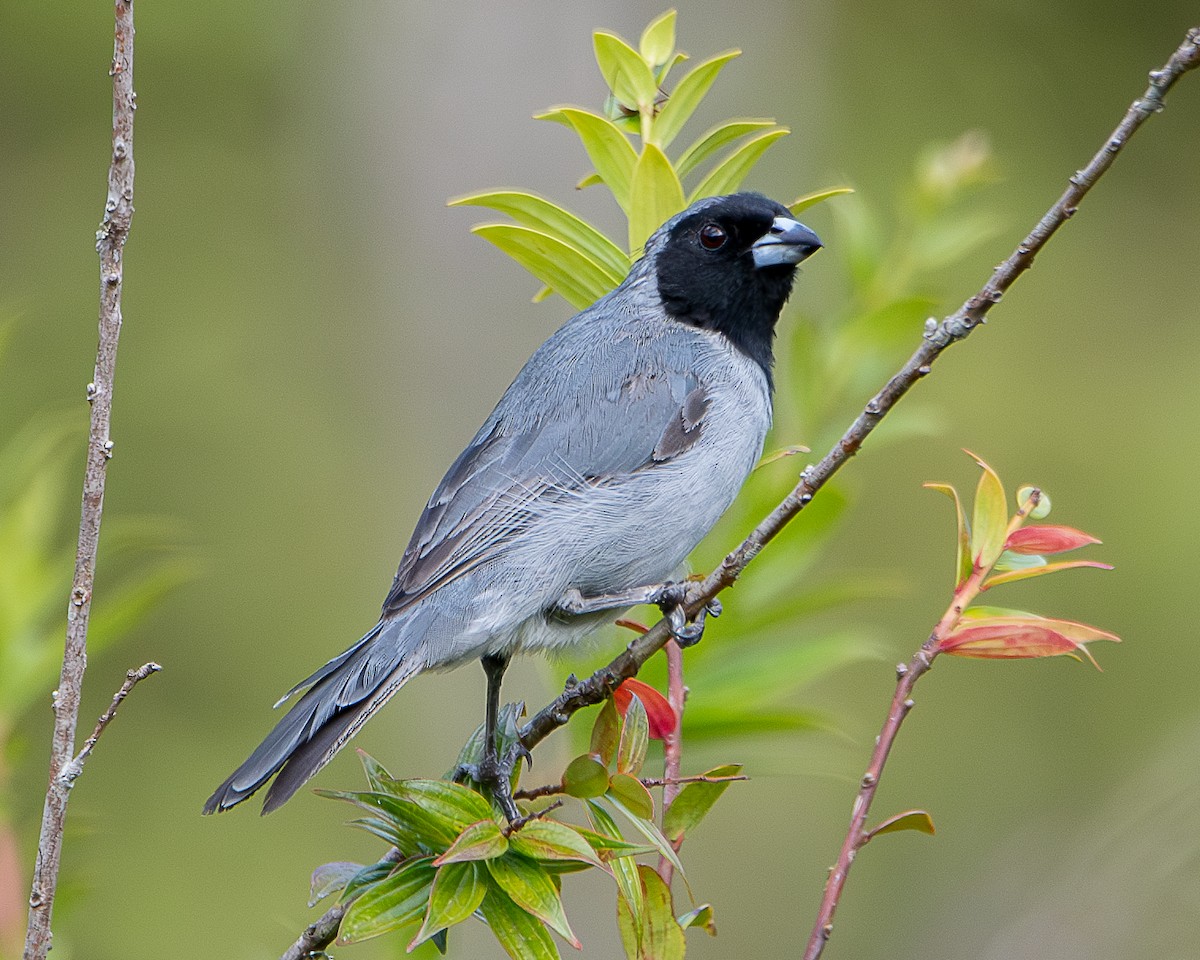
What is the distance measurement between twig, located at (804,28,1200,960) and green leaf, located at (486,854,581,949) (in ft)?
1.07

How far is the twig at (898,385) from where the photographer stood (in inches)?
63.6

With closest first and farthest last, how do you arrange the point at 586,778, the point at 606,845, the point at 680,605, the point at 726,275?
the point at 606,845 → the point at 586,778 → the point at 680,605 → the point at 726,275

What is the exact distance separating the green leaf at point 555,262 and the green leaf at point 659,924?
112 cm

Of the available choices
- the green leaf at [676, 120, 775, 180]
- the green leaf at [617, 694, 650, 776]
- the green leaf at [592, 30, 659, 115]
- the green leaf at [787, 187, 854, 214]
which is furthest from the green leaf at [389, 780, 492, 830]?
the green leaf at [592, 30, 659, 115]

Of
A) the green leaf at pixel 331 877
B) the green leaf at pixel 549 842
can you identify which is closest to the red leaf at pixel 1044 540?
the green leaf at pixel 549 842

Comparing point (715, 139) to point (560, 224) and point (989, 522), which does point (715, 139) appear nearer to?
point (560, 224)

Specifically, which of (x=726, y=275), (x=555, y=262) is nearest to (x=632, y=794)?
(x=555, y=262)

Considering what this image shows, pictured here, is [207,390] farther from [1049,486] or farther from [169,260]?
[1049,486]

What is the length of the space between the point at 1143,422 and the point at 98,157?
26.0 feet

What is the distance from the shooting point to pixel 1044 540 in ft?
6.46

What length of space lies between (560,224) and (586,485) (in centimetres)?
87

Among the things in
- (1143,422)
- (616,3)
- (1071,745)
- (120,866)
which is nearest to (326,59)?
(616,3)

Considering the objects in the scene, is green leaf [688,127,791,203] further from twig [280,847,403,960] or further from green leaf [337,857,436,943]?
twig [280,847,403,960]

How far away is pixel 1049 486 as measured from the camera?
29.4 feet
